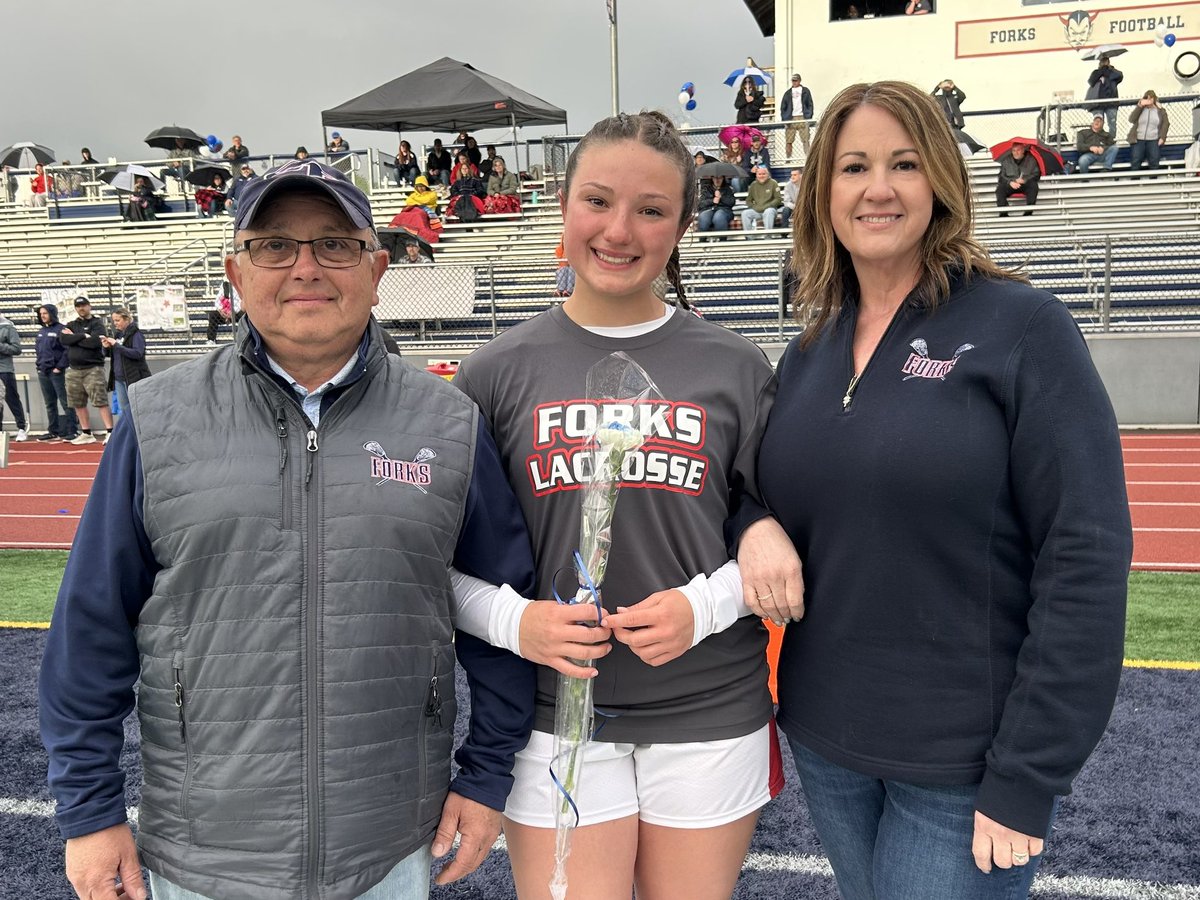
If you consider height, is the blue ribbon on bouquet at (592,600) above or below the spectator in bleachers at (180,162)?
below

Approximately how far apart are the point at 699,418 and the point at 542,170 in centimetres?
2104

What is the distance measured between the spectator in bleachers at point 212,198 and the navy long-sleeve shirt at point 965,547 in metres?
22.6

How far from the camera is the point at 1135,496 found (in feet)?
29.9

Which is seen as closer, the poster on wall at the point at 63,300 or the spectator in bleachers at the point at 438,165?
the poster on wall at the point at 63,300

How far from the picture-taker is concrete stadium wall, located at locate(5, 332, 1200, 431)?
12320 millimetres

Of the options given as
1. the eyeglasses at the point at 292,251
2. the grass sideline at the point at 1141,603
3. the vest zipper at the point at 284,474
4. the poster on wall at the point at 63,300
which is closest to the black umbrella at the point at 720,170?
the poster on wall at the point at 63,300

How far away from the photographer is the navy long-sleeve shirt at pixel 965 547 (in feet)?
5.26

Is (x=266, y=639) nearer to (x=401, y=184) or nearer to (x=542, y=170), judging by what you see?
(x=542, y=170)

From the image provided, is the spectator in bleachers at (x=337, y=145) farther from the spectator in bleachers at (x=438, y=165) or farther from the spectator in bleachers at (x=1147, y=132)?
the spectator in bleachers at (x=1147, y=132)

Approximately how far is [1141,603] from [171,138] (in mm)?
26506

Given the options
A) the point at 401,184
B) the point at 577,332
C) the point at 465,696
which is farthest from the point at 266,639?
the point at 401,184

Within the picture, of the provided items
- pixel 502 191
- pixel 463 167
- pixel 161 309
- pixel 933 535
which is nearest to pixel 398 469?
pixel 933 535

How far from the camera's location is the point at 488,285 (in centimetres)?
1545

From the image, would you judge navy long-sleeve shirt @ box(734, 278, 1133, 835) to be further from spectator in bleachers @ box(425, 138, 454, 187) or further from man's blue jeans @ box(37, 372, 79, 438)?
spectator in bleachers @ box(425, 138, 454, 187)
